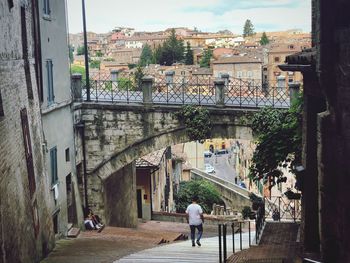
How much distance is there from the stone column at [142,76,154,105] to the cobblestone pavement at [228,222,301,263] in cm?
647

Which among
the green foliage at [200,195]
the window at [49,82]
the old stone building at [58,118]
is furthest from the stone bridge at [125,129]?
the green foliage at [200,195]

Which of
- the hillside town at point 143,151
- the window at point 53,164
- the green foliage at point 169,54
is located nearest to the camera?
the hillside town at point 143,151

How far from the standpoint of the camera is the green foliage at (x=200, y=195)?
138 ft

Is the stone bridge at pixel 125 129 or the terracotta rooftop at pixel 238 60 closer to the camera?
the stone bridge at pixel 125 129

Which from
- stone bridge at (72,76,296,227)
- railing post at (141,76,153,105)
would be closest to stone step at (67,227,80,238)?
stone bridge at (72,76,296,227)

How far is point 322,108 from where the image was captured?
1161 centimetres

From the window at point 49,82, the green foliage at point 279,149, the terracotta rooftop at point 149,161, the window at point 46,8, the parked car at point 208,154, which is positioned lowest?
the parked car at point 208,154

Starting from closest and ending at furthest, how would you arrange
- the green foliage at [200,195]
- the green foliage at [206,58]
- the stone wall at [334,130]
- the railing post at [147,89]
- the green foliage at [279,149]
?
the stone wall at [334,130], the green foliage at [279,149], the railing post at [147,89], the green foliage at [200,195], the green foliage at [206,58]

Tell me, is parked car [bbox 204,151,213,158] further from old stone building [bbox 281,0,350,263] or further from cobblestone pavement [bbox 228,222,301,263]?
old stone building [bbox 281,0,350,263]

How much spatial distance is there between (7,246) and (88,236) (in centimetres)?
976

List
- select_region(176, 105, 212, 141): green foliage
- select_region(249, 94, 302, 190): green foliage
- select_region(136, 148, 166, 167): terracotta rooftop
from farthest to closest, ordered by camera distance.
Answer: select_region(136, 148, 166, 167): terracotta rooftop, select_region(176, 105, 212, 141): green foliage, select_region(249, 94, 302, 190): green foliage

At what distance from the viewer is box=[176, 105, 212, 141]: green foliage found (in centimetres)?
2078

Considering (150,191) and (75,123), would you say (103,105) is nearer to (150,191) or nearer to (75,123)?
(75,123)

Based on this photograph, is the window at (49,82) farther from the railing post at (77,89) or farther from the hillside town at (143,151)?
the railing post at (77,89)
